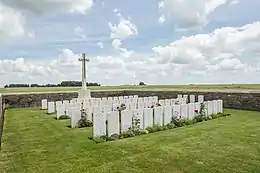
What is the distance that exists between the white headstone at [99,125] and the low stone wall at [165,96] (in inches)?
426

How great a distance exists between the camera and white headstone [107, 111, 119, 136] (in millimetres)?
8078

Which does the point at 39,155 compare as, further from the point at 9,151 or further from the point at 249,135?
the point at 249,135

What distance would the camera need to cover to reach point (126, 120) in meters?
8.64

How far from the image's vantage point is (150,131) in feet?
29.9

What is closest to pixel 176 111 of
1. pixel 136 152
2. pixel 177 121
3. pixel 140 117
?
pixel 177 121

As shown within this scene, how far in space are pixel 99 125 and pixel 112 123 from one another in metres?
0.42

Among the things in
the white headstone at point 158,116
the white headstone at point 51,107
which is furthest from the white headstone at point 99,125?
the white headstone at point 51,107

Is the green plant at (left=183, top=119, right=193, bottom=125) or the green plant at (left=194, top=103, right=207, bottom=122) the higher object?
the green plant at (left=194, top=103, right=207, bottom=122)

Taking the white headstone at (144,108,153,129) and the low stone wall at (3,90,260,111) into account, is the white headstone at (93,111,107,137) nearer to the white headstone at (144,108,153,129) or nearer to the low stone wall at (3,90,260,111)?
the white headstone at (144,108,153,129)

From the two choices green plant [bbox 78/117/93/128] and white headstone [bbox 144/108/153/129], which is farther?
green plant [bbox 78/117/93/128]

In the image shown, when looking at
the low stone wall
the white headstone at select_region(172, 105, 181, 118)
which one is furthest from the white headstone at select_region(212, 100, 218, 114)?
the low stone wall

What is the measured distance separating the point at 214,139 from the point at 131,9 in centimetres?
873

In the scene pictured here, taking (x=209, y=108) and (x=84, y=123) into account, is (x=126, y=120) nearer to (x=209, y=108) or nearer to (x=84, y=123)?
(x=84, y=123)

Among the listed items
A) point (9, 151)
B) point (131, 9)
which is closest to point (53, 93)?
point (131, 9)
